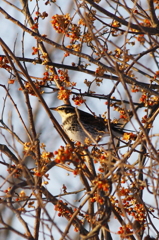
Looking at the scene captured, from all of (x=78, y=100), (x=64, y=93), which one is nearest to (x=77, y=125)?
(x=78, y=100)

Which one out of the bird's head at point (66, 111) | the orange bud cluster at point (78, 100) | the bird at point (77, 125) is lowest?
the orange bud cluster at point (78, 100)

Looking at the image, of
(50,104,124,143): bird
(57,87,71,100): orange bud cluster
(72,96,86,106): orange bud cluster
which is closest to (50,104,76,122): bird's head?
(50,104,124,143): bird

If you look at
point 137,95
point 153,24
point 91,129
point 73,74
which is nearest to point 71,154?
point 153,24

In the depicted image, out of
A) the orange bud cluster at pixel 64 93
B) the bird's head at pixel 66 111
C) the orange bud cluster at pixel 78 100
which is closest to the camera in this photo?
the orange bud cluster at pixel 64 93

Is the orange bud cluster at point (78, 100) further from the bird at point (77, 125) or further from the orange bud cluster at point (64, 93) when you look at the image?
the bird at point (77, 125)

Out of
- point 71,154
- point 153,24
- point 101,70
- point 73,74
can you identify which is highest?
point 73,74

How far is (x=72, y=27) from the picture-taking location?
5.42 m

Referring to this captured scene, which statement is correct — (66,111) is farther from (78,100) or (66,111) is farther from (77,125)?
(78,100)

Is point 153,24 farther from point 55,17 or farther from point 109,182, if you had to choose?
point 109,182

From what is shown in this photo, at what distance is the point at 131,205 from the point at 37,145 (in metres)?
1.33

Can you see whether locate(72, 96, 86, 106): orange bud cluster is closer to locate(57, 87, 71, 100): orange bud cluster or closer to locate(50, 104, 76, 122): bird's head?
locate(57, 87, 71, 100): orange bud cluster

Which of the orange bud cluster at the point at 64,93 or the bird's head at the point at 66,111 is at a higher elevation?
the bird's head at the point at 66,111

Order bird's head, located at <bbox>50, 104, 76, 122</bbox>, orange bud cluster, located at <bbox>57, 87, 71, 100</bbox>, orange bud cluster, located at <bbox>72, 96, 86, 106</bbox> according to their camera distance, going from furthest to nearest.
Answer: bird's head, located at <bbox>50, 104, 76, 122</bbox>, orange bud cluster, located at <bbox>72, 96, 86, 106</bbox>, orange bud cluster, located at <bbox>57, 87, 71, 100</bbox>

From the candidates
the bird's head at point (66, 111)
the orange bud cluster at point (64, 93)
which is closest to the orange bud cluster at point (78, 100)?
the orange bud cluster at point (64, 93)
